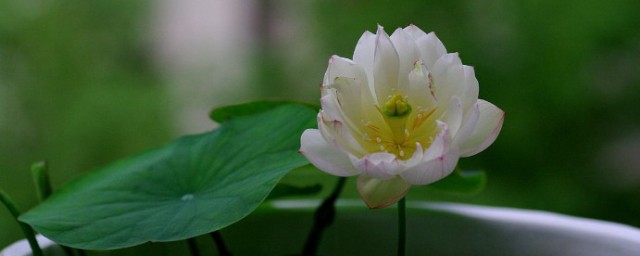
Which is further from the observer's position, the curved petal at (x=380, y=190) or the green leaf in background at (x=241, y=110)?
the green leaf in background at (x=241, y=110)

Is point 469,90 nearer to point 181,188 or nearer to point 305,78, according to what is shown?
point 181,188

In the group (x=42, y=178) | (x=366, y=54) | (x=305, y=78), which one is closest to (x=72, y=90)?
(x=305, y=78)

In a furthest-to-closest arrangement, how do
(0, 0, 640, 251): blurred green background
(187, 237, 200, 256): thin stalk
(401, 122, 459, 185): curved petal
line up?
(0, 0, 640, 251): blurred green background → (187, 237, 200, 256): thin stalk → (401, 122, 459, 185): curved petal

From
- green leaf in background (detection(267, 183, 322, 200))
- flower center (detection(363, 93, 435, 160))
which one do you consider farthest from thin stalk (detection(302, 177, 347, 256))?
flower center (detection(363, 93, 435, 160))

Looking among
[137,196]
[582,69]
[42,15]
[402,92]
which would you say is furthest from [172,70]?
[402,92]

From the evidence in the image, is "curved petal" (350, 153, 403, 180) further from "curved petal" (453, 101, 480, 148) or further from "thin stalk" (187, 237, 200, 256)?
"thin stalk" (187, 237, 200, 256)

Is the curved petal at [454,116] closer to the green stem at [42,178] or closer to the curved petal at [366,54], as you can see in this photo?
the curved petal at [366,54]

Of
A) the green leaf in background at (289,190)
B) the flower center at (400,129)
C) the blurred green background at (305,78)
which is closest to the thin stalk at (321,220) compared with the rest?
the green leaf in background at (289,190)
